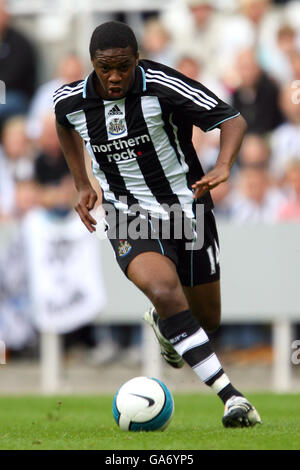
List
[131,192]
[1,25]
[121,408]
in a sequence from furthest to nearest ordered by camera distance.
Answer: [1,25] < [131,192] < [121,408]

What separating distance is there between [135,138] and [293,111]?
575 cm

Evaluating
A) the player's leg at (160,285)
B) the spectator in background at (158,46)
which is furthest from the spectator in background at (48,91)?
the player's leg at (160,285)

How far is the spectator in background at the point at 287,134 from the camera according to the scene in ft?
37.4

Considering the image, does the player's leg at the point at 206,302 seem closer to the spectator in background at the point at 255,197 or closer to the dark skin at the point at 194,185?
the dark skin at the point at 194,185

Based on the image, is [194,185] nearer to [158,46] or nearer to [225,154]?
[225,154]

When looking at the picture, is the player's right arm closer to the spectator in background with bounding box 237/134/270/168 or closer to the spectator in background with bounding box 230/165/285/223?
the spectator in background with bounding box 230/165/285/223

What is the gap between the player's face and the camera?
568 cm

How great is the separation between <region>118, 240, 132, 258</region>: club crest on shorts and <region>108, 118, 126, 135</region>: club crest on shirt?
706mm

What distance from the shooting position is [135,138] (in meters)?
6.11

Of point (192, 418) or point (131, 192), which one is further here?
point (192, 418)
